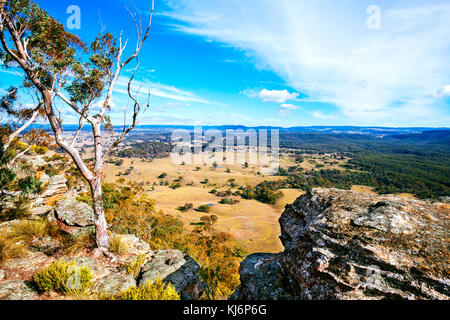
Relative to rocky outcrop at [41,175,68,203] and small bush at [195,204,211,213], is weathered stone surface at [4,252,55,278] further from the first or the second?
small bush at [195,204,211,213]

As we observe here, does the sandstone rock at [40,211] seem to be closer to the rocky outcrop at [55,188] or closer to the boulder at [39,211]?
the boulder at [39,211]

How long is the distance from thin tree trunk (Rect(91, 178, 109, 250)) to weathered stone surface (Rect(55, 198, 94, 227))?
337cm

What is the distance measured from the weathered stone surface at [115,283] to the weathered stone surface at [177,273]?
0.40 metres

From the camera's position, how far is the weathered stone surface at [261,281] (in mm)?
5488

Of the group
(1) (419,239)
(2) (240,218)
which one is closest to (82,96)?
(1) (419,239)

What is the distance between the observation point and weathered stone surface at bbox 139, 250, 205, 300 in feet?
22.7

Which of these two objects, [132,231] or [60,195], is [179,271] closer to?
[132,231]

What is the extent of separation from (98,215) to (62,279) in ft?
7.97

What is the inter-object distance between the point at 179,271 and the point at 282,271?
4.15 m

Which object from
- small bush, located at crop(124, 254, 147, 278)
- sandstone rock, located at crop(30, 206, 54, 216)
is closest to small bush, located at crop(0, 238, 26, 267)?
small bush, located at crop(124, 254, 147, 278)

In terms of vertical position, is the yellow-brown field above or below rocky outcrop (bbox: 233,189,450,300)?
below

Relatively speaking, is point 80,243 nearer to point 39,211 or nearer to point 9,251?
Result: point 9,251

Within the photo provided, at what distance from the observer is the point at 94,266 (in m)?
6.69

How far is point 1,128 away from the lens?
41.0 ft
